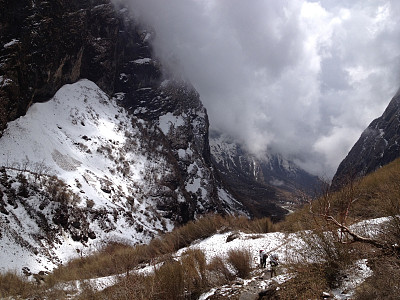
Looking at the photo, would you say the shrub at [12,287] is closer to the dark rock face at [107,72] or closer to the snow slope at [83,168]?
the snow slope at [83,168]

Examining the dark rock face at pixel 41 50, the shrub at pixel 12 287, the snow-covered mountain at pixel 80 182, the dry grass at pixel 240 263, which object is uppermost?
the dark rock face at pixel 41 50

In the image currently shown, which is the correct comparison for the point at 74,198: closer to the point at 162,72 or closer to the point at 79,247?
the point at 79,247

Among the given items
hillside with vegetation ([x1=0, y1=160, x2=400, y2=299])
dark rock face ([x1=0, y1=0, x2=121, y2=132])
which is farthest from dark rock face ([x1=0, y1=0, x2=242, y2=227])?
hillside with vegetation ([x1=0, y1=160, x2=400, y2=299])

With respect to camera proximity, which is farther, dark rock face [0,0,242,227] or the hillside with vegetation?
dark rock face [0,0,242,227]

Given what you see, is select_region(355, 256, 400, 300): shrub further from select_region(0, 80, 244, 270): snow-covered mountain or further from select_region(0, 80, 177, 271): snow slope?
select_region(0, 80, 244, 270): snow-covered mountain

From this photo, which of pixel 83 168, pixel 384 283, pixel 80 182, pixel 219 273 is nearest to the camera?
pixel 384 283

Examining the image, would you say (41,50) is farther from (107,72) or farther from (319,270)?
(319,270)

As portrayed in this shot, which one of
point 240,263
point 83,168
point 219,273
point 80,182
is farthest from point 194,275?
point 83,168

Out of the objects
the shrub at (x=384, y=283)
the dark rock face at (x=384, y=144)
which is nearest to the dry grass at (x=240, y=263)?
the shrub at (x=384, y=283)

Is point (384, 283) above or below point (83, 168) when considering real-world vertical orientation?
below

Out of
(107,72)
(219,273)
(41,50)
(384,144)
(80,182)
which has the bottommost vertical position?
(219,273)

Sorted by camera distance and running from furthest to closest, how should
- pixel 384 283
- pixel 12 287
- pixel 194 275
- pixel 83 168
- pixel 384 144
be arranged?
pixel 384 144 < pixel 83 168 < pixel 12 287 < pixel 194 275 < pixel 384 283

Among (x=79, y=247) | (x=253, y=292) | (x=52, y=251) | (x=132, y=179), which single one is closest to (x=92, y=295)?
(x=253, y=292)

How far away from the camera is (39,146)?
145ft
